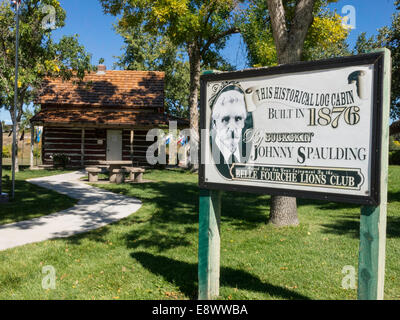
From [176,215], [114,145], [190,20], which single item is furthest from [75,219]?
[114,145]

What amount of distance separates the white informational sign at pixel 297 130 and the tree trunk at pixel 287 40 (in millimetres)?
3343

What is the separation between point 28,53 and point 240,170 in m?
16.2

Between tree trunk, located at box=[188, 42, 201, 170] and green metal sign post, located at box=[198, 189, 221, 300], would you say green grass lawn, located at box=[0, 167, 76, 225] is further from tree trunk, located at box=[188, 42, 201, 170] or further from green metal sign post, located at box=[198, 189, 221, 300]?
tree trunk, located at box=[188, 42, 201, 170]

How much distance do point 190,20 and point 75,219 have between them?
12503mm

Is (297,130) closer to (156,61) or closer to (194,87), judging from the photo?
(194,87)

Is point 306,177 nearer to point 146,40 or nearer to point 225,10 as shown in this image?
point 225,10

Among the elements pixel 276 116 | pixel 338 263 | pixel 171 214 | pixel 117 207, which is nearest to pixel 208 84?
pixel 276 116

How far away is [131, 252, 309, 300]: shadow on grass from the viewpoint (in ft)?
12.3

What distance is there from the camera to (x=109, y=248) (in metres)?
5.26

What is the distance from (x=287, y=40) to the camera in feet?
20.6

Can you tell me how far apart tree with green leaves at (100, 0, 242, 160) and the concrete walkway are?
9.72 m

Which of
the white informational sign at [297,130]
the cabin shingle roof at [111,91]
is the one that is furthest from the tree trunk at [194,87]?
the white informational sign at [297,130]
